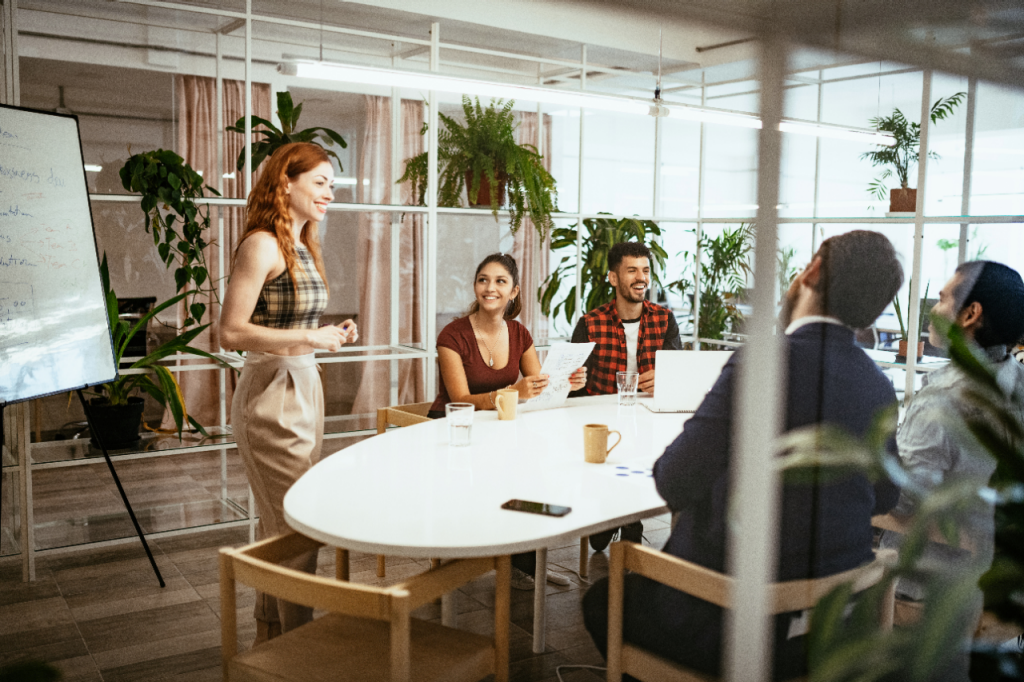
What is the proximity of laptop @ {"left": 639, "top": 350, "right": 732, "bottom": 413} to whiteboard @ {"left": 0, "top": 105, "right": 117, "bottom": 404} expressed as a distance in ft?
6.87

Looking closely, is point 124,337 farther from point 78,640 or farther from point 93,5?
point 93,5

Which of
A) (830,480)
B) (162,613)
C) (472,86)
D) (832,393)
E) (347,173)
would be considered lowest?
(162,613)

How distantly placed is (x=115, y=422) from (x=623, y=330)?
2269 mm

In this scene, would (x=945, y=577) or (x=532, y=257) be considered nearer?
(x=945, y=577)

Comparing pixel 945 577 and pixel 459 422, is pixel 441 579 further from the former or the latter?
pixel 945 577

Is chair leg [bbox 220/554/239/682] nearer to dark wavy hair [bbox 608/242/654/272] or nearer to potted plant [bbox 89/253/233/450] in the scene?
potted plant [bbox 89/253/233/450]

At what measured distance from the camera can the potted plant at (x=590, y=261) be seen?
4.96 m

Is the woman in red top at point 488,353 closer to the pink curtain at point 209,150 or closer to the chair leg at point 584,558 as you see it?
the chair leg at point 584,558

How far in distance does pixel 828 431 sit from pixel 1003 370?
0.25 m

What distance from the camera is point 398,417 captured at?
10.3 feet

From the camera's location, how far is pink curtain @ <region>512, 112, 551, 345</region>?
16.5 feet

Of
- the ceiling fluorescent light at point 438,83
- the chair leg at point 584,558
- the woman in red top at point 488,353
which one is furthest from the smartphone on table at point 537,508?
the ceiling fluorescent light at point 438,83

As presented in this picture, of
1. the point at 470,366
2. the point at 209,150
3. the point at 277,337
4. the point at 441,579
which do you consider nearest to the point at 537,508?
the point at 441,579

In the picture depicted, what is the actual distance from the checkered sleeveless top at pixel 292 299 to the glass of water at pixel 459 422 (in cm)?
57
